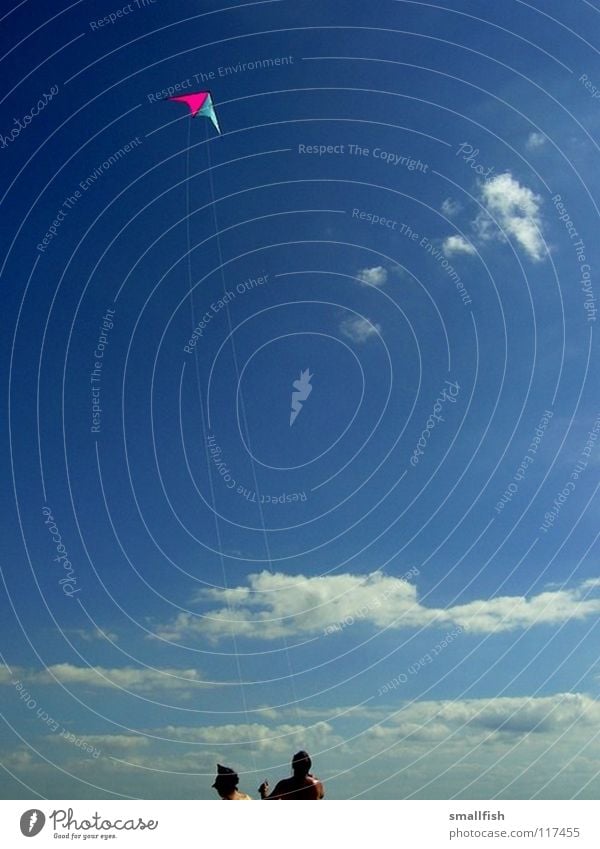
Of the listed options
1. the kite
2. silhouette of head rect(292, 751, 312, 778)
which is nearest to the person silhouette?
silhouette of head rect(292, 751, 312, 778)

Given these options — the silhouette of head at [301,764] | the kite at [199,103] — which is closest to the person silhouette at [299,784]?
the silhouette of head at [301,764]

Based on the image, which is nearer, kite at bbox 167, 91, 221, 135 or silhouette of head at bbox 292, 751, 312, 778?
silhouette of head at bbox 292, 751, 312, 778

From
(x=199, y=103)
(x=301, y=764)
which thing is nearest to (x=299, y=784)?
(x=301, y=764)

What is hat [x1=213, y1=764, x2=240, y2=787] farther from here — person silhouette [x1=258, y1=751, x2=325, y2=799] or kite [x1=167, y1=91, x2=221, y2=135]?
kite [x1=167, y1=91, x2=221, y2=135]

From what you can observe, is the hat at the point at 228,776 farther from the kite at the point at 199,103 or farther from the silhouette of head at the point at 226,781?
the kite at the point at 199,103
